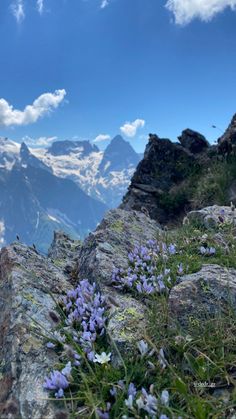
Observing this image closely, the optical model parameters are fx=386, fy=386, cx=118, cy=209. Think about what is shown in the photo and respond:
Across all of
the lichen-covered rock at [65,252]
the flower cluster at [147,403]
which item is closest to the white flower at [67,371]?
the flower cluster at [147,403]

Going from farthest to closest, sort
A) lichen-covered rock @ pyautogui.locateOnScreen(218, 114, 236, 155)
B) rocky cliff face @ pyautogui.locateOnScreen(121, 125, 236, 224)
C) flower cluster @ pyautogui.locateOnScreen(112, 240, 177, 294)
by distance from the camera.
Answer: lichen-covered rock @ pyautogui.locateOnScreen(218, 114, 236, 155), rocky cliff face @ pyautogui.locateOnScreen(121, 125, 236, 224), flower cluster @ pyautogui.locateOnScreen(112, 240, 177, 294)

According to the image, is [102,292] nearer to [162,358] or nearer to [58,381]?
[58,381]

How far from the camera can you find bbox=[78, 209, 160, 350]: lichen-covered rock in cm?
523

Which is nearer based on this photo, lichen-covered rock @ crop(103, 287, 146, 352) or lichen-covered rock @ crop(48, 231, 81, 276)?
lichen-covered rock @ crop(103, 287, 146, 352)

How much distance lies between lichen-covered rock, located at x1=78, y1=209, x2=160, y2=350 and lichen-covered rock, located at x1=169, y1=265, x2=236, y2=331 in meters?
0.56

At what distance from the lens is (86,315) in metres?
5.57

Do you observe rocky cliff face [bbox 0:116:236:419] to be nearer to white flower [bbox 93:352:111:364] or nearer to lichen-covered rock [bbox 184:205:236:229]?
lichen-covered rock [bbox 184:205:236:229]

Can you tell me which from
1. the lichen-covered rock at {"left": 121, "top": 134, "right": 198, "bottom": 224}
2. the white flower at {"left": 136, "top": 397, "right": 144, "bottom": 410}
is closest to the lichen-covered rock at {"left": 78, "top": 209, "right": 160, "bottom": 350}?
the white flower at {"left": 136, "top": 397, "right": 144, "bottom": 410}

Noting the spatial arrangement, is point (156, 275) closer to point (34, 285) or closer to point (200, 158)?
point (34, 285)

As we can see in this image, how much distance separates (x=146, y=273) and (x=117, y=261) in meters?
0.77

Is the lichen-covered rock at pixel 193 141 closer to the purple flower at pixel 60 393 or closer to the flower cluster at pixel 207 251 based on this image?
the flower cluster at pixel 207 251

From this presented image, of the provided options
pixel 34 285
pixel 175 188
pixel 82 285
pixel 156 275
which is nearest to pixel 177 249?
pixel 156 275

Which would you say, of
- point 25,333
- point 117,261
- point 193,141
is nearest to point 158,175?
point 193,141

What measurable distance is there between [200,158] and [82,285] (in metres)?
19.9
